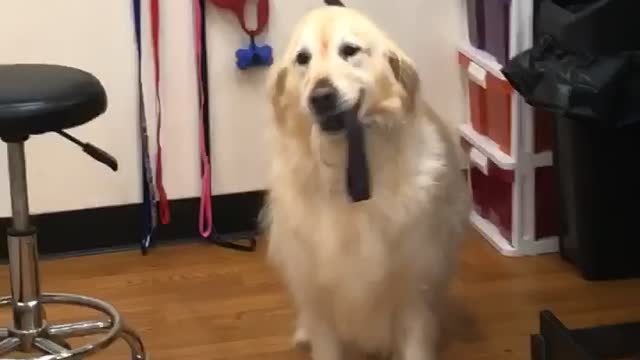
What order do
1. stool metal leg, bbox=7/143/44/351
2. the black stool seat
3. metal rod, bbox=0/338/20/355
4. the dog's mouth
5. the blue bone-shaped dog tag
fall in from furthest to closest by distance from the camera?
1. the blue bone-shaped dog tag
2. metal rod, bbox=0/338/20/355
3. stool metal leg, bbox=7/143/44/351
4. the dog's mouth
5. the black stool seat

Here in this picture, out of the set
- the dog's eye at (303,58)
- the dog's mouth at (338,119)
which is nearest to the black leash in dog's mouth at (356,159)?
the dog's mouth at (338,119)

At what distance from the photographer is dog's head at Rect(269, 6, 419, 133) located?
6.34 ft

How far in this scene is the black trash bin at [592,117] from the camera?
227cm

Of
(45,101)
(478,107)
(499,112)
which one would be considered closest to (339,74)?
(45,101)

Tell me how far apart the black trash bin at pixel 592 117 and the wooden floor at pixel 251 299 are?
0.35ft

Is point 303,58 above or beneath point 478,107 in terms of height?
above

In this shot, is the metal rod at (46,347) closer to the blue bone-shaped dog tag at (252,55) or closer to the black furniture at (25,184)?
the black furniture at (25,184)

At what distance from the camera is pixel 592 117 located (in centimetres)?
228

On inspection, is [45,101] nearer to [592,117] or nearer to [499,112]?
[592,117]

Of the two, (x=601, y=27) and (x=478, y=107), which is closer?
(x=601, y=27)

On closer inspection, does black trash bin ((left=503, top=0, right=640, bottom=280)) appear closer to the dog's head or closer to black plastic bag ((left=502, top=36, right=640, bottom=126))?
black plastic bag ((left=502, top=36, right=640, bottom=126))

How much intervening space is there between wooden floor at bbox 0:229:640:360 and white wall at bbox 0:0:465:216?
Answer: 21 centimetres

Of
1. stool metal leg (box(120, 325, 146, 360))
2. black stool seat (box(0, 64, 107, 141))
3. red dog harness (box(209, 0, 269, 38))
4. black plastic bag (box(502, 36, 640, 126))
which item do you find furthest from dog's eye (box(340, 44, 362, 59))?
red dog harness (box(209, 0, 269, 38))

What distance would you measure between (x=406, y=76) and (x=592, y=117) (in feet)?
1.48
